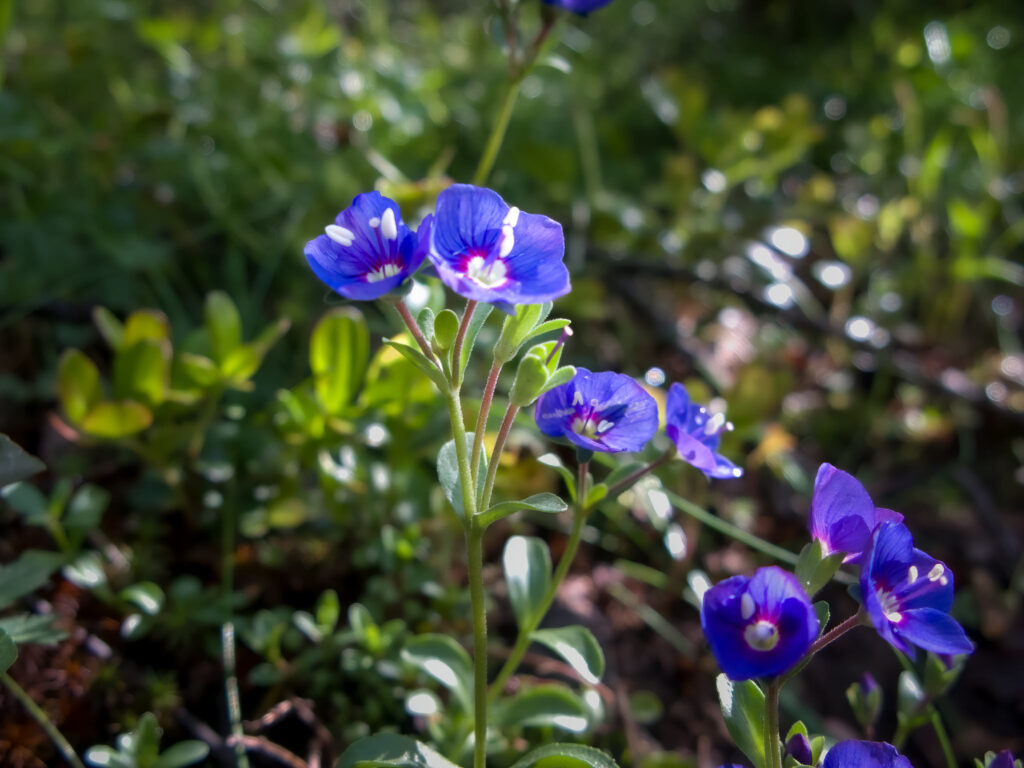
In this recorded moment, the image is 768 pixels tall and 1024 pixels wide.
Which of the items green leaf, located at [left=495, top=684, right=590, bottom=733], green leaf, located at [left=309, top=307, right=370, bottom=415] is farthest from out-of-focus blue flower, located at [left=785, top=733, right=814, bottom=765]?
green leaf, located at [left=309, top=307, right=370, bottom=415]

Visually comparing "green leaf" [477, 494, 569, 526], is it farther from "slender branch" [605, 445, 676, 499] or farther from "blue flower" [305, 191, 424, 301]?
"blue flower" [305, 191, 424, 301]

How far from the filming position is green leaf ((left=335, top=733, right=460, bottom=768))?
915mm

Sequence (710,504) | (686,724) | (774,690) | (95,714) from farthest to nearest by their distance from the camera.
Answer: (710,504) → (686,724) → (95,714) → (774,690)


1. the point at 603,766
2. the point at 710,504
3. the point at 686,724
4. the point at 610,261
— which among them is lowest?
the point at 686,724

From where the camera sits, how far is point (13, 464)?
3.12ft

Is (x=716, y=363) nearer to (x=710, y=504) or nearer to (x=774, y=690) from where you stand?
(x=710, y=504)

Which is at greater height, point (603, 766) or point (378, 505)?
point (603, 766)

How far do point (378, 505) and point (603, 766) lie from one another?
68cm

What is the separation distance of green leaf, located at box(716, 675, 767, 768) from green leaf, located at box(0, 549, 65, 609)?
3.00 feet

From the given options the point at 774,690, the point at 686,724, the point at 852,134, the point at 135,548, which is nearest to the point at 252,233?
the point at 135,548

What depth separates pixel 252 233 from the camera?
6.52ft

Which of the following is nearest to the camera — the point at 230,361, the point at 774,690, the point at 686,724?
the point at 774,690

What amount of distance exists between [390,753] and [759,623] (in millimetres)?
451

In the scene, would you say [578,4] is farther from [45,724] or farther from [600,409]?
[45,724]
